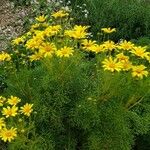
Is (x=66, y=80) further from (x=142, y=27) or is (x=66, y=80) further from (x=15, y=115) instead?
(x=142, y=27)

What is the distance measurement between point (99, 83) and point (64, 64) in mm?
306

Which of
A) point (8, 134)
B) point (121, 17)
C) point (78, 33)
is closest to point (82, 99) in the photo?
point (78, 33)

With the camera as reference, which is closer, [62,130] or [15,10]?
[62,130]

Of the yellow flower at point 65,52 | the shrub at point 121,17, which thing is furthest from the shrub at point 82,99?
the shrub at point 121,17

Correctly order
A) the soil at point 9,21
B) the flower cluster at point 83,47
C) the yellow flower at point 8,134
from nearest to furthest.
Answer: the yellow flower at point 8,134
the flower cluster at point 83,47
the soil at point 9,21

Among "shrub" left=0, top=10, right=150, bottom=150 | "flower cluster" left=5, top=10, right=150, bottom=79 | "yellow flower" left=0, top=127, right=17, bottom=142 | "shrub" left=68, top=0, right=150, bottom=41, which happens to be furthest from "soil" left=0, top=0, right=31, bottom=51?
"yellow flower" left=0, top=127, right=17, bottom=142

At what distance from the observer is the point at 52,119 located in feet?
13.7

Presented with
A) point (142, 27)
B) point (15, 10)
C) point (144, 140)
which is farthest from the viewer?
point (15, 10)

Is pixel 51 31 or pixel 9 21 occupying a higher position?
pixel 51 31

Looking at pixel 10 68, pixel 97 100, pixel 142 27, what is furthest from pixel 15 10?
pixel 97 100

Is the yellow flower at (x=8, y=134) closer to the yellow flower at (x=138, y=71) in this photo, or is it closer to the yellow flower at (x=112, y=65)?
the yellow flower at (x=112, y=65)

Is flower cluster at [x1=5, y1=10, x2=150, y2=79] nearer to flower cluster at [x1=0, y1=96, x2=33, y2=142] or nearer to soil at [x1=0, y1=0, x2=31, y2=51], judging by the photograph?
flower cluster at [x1=0, y1=96, x2=33, y2=142]

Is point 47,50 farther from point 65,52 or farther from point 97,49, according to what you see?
point 97,49

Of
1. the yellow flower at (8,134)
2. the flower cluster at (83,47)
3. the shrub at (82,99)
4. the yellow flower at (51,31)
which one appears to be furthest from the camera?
the yellow flower at (51,31)
